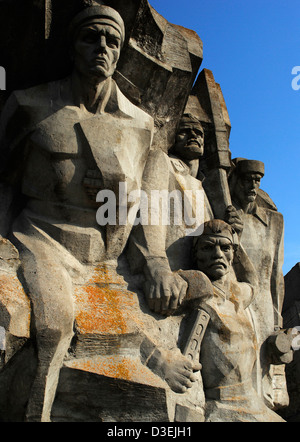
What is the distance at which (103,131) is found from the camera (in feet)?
12.8

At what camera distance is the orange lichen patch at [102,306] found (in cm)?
341

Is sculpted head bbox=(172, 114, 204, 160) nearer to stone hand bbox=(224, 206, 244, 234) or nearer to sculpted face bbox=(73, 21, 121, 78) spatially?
stone hand bbox=(224, 206, 244, 234)

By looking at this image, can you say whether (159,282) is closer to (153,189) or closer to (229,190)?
(153,189)

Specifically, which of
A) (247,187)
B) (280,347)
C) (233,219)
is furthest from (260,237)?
(280,347)

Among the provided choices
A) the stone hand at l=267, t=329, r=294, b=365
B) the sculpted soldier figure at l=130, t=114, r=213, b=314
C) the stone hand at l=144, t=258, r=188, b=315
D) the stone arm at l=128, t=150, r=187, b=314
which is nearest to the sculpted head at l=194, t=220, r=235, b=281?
the sculpted soldier figure at l=130, t=114, r=213, b=314

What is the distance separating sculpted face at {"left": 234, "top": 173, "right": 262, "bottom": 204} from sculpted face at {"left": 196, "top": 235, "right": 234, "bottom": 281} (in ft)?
4.18

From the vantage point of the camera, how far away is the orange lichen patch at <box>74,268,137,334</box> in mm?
3406

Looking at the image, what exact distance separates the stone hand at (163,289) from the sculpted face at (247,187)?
72.6 inches

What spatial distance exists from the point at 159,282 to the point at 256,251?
1.94 meters

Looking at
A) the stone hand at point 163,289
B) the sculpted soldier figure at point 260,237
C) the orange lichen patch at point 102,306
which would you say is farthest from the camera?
the sculpted soldier figure at point 260,237

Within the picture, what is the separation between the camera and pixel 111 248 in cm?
393

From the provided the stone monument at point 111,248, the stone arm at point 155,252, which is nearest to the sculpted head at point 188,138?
the stone monument at point 111,248

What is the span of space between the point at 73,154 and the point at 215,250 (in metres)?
1.32

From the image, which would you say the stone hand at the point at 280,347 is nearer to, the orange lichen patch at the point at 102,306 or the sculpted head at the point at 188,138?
the orange lichen patch at the point at 102,306
